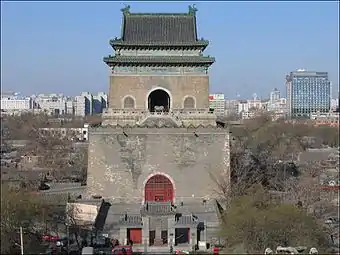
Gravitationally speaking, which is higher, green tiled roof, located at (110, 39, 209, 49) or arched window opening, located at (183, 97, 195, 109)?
green tiled roof, located at (110, 39, 209, 49)

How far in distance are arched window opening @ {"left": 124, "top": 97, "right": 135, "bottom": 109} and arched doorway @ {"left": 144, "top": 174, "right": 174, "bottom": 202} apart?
3139mm

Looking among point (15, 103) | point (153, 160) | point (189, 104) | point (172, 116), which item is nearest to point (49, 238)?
point (153, 160)

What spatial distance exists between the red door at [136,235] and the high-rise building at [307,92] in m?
95.5

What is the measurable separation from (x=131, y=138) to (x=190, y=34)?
5097 millimetres

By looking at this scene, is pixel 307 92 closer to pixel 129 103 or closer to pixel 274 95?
pixel 274 95

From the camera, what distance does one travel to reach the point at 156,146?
22.4 m

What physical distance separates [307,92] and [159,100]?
92.0 meters

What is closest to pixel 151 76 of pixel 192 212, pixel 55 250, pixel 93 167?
pixel 93 167

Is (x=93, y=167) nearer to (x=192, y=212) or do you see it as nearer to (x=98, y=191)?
(x=98, y=191)

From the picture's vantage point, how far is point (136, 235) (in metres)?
18.5

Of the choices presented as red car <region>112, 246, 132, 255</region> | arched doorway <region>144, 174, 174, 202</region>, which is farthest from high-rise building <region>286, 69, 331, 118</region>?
red car <region>112, 246, 132, 255</region>

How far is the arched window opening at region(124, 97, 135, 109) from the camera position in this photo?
23.7 metres

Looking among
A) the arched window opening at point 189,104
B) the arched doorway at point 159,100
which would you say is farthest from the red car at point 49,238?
the arched window opening at point 189,104

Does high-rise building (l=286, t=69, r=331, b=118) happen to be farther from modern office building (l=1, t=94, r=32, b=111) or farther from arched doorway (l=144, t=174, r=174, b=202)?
arched doorway (l=144, t=174, r=174, b=202)
